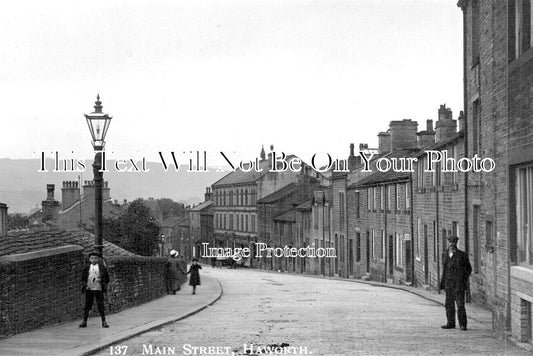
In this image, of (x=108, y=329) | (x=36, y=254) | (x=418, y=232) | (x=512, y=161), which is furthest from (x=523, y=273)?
(x=418, y=232)

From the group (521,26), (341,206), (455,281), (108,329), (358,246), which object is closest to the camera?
(521,26)

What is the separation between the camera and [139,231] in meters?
48.7

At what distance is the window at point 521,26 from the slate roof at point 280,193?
6288cm

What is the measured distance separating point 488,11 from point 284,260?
51.2 metres

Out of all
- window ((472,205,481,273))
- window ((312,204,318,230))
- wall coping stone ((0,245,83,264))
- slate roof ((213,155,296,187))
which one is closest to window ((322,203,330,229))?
window ((312,204,318,230))

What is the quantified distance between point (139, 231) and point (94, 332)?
118 feet

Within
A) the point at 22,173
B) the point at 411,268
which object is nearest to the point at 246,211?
the point at 411,268

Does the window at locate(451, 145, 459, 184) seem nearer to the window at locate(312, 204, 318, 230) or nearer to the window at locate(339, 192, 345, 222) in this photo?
the window at locate(339, 192, 345, 222)

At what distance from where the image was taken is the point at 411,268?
3431cm

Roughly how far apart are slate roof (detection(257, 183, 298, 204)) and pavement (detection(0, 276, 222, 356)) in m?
54.8

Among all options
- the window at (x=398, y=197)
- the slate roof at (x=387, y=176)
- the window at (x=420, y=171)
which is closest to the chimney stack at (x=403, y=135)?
the slate roof at (x=387, y=176)

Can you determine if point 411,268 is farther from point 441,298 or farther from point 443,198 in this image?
point 441,298

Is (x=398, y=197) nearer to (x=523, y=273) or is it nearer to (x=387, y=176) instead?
(x=387, y=176)

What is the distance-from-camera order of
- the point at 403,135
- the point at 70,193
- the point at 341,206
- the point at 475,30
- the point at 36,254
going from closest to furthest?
the point at 36,254 < the point at 475,30 < the point at 403,135 < the point at 341,206 < the point at 70,193
